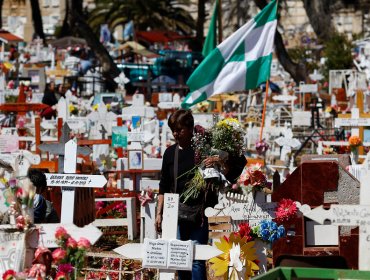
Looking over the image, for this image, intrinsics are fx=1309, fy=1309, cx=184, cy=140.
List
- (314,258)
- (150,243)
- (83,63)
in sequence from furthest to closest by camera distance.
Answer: (83,63) → (150,243) → (314,258)

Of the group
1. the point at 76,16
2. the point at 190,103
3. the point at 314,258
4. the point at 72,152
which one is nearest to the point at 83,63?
the point at 76,16

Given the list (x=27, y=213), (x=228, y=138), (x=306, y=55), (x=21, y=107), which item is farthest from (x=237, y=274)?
(x=306, y=55)

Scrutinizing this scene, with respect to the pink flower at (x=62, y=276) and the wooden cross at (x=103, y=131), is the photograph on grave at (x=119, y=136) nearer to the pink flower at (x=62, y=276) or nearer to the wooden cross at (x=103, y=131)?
the wooden cross at (x=103, y=131)

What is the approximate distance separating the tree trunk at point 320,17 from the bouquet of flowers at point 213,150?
2564cm

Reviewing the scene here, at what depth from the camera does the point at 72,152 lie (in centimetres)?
903

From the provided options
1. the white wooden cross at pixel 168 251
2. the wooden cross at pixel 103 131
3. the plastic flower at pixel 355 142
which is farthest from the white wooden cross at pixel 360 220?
the wooden cross at pixel 103 131

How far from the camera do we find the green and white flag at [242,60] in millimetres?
15023

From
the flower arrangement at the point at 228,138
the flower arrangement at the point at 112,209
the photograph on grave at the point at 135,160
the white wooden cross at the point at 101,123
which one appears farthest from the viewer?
the white wooden cross at the point at 101,123

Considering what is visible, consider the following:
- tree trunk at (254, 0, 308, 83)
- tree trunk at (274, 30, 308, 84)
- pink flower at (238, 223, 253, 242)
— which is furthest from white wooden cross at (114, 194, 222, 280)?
tree trunk at (274, 30, 308, 84)

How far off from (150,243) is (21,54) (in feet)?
102

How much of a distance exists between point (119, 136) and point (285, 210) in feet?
22.8

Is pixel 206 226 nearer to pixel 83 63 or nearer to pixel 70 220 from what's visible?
pixel 70 220

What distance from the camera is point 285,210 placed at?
28.1ft

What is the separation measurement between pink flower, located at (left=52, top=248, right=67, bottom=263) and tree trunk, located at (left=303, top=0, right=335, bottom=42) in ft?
91.7
